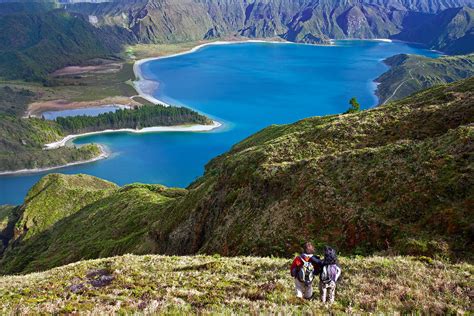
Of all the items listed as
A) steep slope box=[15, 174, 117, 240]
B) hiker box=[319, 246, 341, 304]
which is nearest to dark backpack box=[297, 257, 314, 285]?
hiker box=[319, 246, 341, 304]

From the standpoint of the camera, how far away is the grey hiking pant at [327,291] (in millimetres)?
13147

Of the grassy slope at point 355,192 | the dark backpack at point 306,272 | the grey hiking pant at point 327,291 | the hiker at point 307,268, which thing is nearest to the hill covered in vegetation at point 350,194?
the grassy slope at point 355,192

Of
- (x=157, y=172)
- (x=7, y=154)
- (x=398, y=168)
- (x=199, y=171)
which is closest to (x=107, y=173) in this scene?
(x=157, y=172)

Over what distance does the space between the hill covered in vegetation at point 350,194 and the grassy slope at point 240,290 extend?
428cm

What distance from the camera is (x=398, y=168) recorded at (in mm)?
26047

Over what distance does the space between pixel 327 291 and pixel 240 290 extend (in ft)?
12.2

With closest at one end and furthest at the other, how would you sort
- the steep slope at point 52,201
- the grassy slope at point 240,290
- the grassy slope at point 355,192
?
the grassy slope at point 240,290 → the grassy slope at point 355,192 → the steep slope at point 52,201

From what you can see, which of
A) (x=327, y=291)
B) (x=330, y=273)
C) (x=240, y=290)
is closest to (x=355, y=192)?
(x=240, y=290)

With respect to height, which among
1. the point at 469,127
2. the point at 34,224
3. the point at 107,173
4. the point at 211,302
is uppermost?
the point at 469,127

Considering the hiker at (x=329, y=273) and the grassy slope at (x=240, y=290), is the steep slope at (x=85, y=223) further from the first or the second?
the hiker at (x=329, y=273)

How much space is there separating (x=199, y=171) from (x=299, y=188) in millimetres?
143294

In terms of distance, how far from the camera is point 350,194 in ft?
85.7

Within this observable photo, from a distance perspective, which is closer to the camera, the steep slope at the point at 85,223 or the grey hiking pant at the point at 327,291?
the grey hiking pant at the point at 327,291

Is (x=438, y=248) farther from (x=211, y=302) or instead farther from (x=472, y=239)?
(x=211, y=302)
